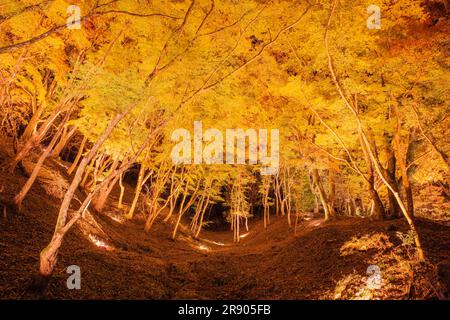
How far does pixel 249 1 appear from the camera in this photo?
31.5 feet

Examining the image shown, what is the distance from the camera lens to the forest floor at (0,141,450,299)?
6570 millimetres

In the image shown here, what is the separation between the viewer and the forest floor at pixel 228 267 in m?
6.57

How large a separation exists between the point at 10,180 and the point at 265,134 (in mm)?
13131

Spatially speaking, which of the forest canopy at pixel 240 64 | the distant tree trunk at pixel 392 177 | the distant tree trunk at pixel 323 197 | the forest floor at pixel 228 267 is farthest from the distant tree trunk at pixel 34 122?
the distant tree trunk at pixel 392 177

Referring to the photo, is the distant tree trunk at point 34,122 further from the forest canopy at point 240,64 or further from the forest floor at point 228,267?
the forest floor at point 228,267

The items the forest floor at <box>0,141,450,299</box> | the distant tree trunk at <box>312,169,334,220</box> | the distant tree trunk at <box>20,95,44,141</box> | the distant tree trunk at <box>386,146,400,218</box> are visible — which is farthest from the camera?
the distant tree trunk at <box>312,169,334,220</box>

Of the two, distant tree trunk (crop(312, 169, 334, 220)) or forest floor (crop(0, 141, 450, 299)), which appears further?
distant tree trunk (crop(312, 169, 334, 220))

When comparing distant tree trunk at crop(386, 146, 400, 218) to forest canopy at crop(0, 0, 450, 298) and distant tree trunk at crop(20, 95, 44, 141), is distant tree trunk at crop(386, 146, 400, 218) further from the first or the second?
distant tree trunk at crop(20, 95, 44, 141)

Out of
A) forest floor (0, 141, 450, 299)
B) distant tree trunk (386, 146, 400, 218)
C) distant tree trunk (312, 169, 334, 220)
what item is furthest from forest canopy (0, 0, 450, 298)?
distant tree trunk (312, 169, 334, 220)

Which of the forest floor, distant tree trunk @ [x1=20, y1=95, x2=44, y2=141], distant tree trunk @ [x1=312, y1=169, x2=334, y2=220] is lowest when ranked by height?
the forest floor

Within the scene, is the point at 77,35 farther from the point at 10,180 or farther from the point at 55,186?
the point at 55,186

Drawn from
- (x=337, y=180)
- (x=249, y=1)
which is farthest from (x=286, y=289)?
(x=337, y=180)

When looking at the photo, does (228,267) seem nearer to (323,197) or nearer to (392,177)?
(323,197)

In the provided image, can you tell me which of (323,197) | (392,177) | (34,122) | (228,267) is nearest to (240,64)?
(392,177)
